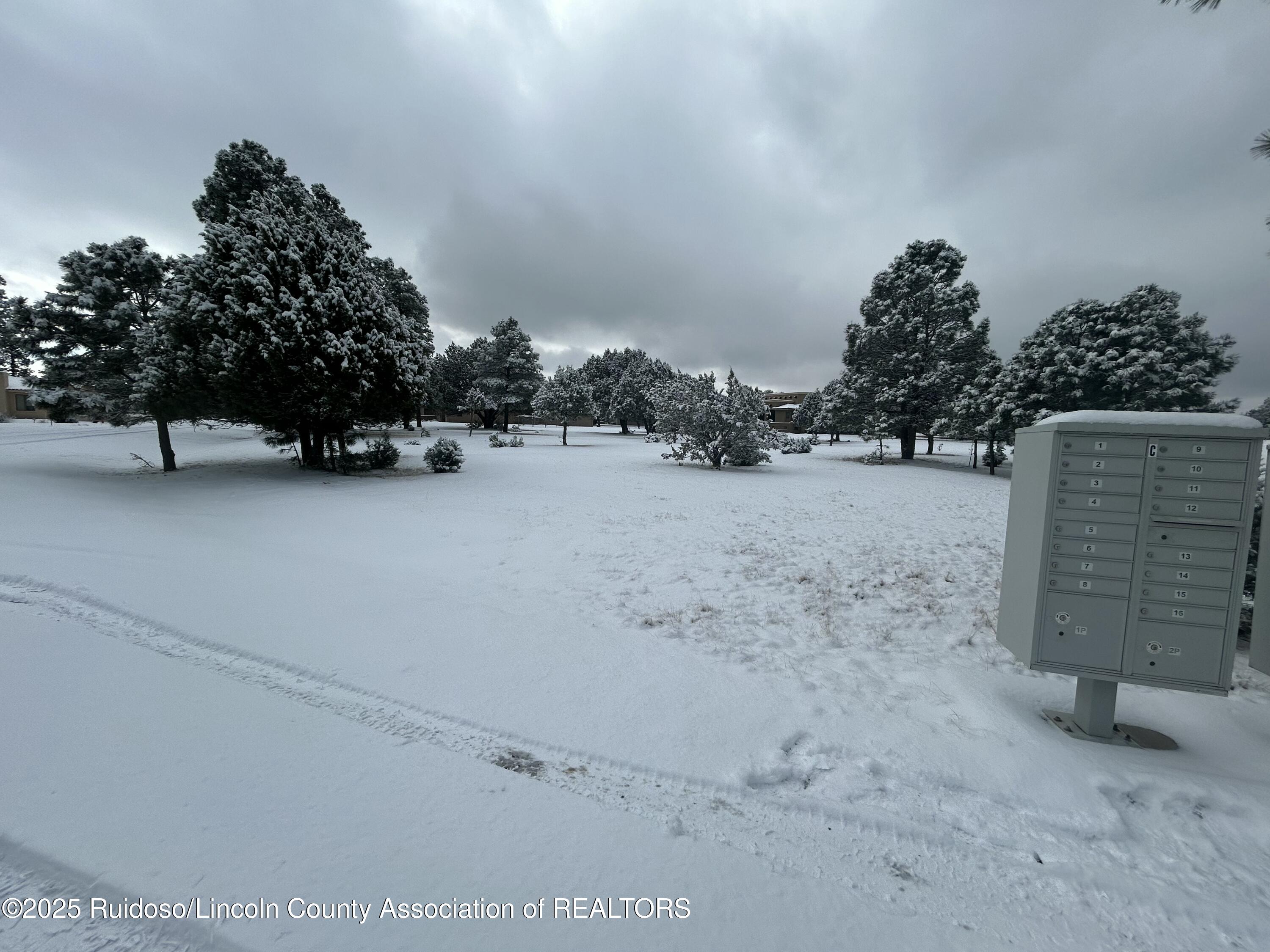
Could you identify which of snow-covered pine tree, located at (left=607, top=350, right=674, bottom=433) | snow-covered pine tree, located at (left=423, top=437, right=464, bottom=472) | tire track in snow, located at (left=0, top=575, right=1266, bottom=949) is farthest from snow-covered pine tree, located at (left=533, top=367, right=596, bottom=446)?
tire track in snow, located at (left=0, top=575, right=1266, bottom=949)

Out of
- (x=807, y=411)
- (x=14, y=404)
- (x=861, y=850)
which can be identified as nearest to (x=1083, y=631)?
(x=861, y=850)

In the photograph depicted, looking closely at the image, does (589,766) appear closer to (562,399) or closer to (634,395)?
(562,399)

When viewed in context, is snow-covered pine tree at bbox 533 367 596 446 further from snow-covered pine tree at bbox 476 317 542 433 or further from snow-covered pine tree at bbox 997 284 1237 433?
snow-covered pine tree at bbox 997 284 1237 433

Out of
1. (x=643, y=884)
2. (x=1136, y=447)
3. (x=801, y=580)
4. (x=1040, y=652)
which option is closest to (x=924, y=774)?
(x=1040, y=652)

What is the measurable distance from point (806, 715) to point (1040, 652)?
136cm

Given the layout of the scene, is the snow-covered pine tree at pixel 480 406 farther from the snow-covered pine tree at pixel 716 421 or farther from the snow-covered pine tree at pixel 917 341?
the snow-covered pine tree at pixel 917 341

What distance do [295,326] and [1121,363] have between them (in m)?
23.8

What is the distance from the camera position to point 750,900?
186cm

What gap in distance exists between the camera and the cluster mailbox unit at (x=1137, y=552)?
2.64m

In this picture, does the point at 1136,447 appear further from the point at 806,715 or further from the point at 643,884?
the point at 643,884

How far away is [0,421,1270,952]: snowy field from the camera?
5.95 feet

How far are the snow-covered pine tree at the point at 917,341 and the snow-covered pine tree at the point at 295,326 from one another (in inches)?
827

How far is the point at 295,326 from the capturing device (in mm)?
11438

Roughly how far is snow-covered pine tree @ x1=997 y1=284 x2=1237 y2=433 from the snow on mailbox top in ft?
52.5
